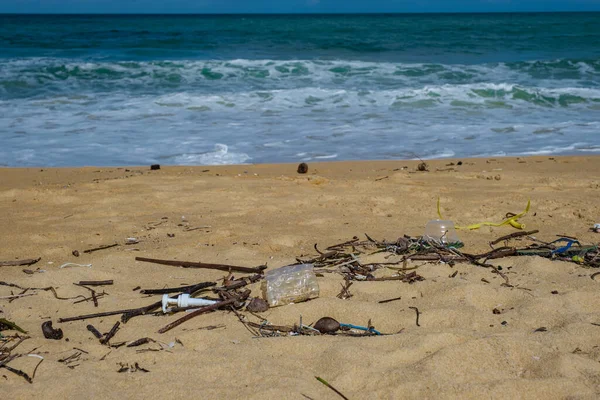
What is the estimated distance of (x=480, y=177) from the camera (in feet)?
18.4

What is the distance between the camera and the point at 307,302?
2.88 meters

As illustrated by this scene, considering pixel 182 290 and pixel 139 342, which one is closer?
pixel 139 342

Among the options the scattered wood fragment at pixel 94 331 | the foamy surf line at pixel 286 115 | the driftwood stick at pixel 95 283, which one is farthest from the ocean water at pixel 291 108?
the scattered wood fragment at pixel 94 331

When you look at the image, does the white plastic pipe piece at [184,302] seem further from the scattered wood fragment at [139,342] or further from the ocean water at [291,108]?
the ocean water at [291,108]

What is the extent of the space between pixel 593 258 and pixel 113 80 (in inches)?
514

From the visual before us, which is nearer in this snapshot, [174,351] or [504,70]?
[174,351]

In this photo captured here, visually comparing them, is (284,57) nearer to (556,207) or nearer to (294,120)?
(294,120)

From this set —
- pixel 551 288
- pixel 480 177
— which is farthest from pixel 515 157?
pixel 551 288

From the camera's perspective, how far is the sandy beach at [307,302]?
87.0 inches

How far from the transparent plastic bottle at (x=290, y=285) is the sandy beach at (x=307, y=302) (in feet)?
0.22

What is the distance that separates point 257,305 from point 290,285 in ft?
0.83

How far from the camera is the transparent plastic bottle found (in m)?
2.91

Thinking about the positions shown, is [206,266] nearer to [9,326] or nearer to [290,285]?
[290,285]

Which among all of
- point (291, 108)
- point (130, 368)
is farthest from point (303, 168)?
point (291, 108)
